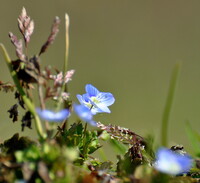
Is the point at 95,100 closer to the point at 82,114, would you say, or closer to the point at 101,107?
the point at 101,107

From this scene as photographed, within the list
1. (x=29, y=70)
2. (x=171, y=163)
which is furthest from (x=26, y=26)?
(x=171, y=163)

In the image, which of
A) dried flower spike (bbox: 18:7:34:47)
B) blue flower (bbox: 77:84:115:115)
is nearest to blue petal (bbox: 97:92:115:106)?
blue flower (bbox: 77:84:115:115)

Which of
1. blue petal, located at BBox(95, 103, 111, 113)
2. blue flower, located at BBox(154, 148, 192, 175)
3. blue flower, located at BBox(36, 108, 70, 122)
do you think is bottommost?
blue flower, located at BBox(154, 148, 192, 175)

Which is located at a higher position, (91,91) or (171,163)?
(91,91)

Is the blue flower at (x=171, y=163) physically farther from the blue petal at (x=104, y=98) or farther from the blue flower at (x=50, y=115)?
the blue petal at (x=104, y=98)

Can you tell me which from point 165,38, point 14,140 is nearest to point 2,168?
point 14,140

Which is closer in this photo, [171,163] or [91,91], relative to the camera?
[171,163]

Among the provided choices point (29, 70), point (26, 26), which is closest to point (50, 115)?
point (29, 70)

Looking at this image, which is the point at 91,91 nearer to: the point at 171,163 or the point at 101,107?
the point at 101,107

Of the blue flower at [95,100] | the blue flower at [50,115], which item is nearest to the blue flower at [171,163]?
the blue flower at [50,115]

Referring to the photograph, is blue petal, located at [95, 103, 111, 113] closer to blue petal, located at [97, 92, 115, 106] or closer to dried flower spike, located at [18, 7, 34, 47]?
blue petal, located at [97, 92, 115, 106]

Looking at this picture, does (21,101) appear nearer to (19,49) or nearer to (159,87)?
(19,49)
